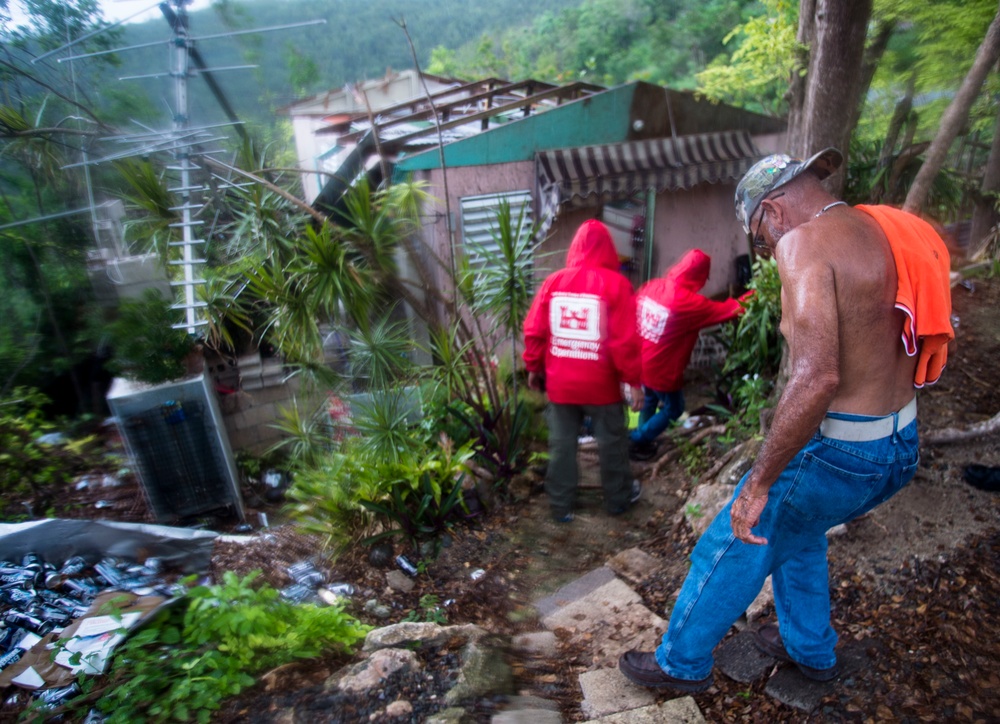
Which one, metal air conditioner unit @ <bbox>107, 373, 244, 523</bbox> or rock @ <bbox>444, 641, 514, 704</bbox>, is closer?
rock @ <bbox>444, 641, 514, 704</bbox>

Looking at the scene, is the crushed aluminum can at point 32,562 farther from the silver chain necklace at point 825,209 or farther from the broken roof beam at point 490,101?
the broken roof beam at point 490,101

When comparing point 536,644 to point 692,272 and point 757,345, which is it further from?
point 757,345

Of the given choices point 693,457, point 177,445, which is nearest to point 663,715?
point 693,457

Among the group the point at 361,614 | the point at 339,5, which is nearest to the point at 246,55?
the point at 339,5

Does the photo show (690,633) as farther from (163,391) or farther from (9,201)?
(9,201)

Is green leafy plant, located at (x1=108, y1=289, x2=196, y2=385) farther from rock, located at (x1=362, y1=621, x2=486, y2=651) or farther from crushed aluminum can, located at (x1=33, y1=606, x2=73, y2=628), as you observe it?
rock, located at (x1=362, y1=621, x2=486, y2=651)

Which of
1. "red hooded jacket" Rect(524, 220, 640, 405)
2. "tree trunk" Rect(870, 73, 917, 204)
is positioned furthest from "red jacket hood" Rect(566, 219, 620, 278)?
"tree trunk" Rect(870, 73, 917, 204)

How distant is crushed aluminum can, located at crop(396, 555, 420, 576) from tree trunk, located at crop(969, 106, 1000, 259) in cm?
669

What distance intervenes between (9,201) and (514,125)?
448cm

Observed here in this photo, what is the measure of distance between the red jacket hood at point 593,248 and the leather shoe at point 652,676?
2189 millimetres

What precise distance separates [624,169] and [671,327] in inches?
117

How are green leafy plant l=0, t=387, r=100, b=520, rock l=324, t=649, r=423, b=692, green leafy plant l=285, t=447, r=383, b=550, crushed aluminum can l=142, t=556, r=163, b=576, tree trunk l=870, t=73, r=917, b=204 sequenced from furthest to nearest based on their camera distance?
1. tree trunk l=870, t=73, r=917, b=204
2. green leafy plant l=0, t=387, r=100, b=520
3. green leafy plant l=285, t=447, r=383, b=550
4. crushed aluminum can l=142, t=556, r=163, b=576
5. rock l=324, t=649, r=423, b=692

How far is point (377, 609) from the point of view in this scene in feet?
9.94

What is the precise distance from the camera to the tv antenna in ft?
12.9
